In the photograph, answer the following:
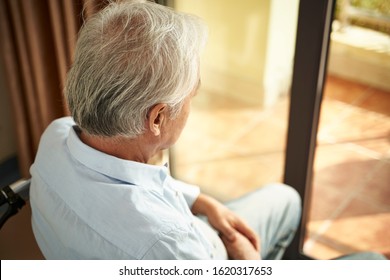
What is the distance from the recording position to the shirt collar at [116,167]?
106 cm

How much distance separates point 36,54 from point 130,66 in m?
0.98

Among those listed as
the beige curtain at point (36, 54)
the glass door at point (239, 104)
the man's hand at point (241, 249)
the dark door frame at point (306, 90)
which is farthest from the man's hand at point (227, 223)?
the glass door at point (239, 104)

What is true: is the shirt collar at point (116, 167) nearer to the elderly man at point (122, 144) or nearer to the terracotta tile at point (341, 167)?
the elderly man at point (122, 144)

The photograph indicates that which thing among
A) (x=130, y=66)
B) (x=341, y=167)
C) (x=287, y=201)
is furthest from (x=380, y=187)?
(x=130, y=66)

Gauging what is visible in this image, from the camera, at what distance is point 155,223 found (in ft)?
3.31

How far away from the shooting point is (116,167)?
1.06m

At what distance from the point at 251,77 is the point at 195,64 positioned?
1.50 m

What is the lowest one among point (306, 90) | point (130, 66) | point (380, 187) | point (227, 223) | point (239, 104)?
point (380, 187)

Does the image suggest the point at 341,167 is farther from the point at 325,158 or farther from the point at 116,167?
the point at 116,167

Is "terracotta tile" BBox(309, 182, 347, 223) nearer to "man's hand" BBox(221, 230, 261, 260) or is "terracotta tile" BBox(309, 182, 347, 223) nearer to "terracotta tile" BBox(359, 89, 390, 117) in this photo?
"terracotta tile" BBox(359, 89, 390, 117)

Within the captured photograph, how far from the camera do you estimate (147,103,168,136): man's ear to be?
3.35 feet

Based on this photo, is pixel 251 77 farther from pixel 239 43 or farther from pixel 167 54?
pixel 167 54

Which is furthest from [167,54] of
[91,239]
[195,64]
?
[91,239]
